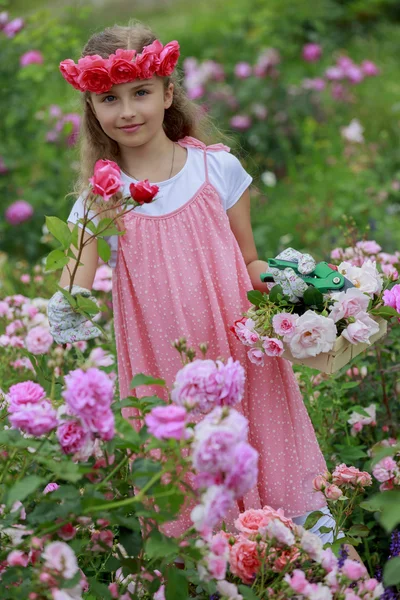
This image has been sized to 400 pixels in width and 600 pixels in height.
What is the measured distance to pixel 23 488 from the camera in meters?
1.35

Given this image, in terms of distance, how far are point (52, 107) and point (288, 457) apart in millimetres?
3340

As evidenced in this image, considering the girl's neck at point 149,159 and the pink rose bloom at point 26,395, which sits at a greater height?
the girl's neck at point 149,159

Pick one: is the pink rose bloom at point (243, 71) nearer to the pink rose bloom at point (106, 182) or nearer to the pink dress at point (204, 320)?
the pink dress at point (204, 320)

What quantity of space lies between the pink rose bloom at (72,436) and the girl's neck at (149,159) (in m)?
0.92

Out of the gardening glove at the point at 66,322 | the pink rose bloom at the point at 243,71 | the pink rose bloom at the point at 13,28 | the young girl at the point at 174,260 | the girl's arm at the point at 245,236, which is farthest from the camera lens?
the pink rose bloom at the point at 243,71

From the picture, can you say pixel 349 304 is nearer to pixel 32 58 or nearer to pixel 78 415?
pixel 78 415

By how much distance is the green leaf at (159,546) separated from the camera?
140 centimetres

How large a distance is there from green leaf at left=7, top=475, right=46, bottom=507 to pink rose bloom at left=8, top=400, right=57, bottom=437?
80mm

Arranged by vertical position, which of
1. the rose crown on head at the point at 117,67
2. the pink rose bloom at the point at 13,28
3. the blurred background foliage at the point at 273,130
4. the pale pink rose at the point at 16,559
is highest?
the rose crown on head at the point at 117,67

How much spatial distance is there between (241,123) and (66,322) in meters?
3.68

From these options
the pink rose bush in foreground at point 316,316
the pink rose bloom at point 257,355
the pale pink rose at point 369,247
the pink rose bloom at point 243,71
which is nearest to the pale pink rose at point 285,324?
the pink rose bush in foreground at point 316,316

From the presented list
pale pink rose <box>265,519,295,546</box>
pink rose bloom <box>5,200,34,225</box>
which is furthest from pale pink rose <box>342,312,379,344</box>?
pink rose bloom <box>5,200,34,225</box>

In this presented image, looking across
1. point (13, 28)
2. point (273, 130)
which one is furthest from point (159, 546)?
point (273, 130)

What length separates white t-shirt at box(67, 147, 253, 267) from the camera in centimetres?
212
